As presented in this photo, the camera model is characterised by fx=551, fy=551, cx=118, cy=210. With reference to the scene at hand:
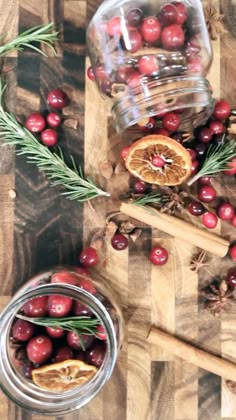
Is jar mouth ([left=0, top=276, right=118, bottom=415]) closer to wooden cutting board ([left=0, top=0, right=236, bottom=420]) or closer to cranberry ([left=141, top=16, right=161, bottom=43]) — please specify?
wooden cutting board ([left=0, top=0, right=236, bottom=420])

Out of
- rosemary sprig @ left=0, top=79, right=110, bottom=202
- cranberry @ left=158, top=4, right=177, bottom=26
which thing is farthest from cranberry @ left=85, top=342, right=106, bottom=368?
cranberry @ left=158, top=4, right=177, bottom=26

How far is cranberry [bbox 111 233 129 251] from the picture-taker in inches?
52.3

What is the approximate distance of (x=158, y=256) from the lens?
1.32 metres

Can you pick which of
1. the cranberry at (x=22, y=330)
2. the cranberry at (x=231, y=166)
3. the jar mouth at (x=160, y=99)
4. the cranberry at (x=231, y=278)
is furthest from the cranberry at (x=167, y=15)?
the cranberry at (x=22, y=330)

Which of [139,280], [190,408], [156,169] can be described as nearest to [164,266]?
[139,280]

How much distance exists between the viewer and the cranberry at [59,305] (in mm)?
1139

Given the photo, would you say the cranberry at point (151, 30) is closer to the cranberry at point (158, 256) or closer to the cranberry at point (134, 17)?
the cranberry at point (134, 17)

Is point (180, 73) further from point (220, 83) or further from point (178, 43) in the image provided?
point (220, 83)

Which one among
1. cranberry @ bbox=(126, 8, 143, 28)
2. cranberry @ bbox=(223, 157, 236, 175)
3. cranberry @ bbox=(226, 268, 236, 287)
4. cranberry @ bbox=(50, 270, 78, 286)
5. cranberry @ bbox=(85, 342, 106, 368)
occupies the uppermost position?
cranberry @ bbox=(126, 8, 143, 28)

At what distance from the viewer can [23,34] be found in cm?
135

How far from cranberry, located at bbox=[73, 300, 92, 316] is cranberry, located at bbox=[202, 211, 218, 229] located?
1.24 ft

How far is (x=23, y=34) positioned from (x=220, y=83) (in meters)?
0.50

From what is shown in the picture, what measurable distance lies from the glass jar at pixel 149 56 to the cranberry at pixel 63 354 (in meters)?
0.52

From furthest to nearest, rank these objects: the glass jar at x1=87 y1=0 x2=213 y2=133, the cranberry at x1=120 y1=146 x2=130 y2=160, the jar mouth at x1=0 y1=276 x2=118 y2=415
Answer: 1. the cranberry at x1=120 y1=146 x2=130 y2=160
2. the glass jar at x1=87 y1=0 x2=213 y2=133
3. the jar mouth at x1=0 y1=276 x2=118 y2=415
